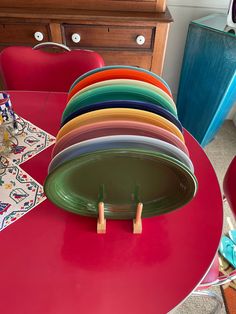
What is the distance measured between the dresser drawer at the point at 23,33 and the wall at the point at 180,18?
84cm

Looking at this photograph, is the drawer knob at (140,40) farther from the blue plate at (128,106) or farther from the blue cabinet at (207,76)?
the blue plate at (128,106)

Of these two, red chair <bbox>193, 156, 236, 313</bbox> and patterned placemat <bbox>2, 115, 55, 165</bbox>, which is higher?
patterned placemat <bbox>2, 115, 55, 165</bbox>

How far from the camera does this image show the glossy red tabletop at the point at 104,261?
20.2 inches

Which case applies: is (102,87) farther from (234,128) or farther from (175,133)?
(234,128)

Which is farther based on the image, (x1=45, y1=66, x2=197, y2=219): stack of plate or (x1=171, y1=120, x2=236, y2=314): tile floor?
(x1=171, y1=120, x2=236, y2=314): tile floor

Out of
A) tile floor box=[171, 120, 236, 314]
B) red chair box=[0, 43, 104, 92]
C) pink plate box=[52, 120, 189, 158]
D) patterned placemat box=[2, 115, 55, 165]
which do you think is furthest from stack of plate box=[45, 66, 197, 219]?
tile floor box=[171, 120, 236, 314]

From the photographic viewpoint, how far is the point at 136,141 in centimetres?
47

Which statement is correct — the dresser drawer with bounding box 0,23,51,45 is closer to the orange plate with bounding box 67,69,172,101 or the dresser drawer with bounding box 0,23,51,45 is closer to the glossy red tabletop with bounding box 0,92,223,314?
the orange plate with bounding box 67,69,172,101

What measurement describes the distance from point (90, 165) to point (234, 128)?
1923mm

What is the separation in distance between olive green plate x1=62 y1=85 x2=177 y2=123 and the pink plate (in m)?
0.09

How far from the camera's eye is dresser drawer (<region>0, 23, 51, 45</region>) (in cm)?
142

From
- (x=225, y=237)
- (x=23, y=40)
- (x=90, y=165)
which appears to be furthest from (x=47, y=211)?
(x=23, y=40)

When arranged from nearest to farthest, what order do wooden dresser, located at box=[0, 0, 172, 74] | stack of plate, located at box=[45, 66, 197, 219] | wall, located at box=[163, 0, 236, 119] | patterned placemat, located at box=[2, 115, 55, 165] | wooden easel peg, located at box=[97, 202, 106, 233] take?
stack of plate, located at box=[45, 66, 197, 219] → wooden easel peg, located at box=[97, 202, 106, 233] → patterned placemat, located at box=[2, 115, 55, 165] → wooden dresser, located at box=[0, 0, 172, 74] → wall, located at box=[163, 0, 236, 119]

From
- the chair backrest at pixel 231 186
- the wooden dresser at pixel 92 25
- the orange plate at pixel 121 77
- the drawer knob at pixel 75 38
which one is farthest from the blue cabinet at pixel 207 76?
the orange plate at pixel 121 77
